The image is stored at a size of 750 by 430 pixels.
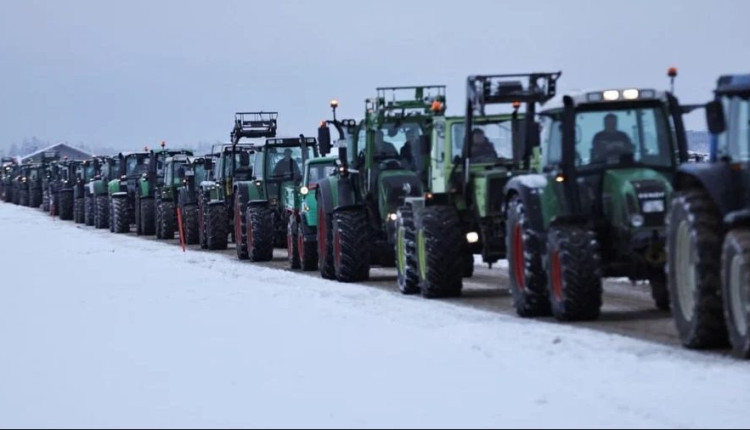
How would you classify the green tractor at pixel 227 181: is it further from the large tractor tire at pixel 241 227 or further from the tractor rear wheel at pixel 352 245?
the tractor rear wheel at pixel 352 245

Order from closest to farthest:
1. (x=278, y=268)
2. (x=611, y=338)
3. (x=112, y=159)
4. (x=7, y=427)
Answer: (x=7, y=427), (x=611, y=338), (x=278, y=268), (x=112, y=159)

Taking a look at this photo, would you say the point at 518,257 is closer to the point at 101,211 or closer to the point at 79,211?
the point at 101,211

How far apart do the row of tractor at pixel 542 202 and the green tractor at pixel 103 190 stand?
2113 cm

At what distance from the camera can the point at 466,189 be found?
20.2 meters

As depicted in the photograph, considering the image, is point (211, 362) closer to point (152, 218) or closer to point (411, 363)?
point (411, 363)

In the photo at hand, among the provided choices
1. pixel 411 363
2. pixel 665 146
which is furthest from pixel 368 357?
pixel 665 146

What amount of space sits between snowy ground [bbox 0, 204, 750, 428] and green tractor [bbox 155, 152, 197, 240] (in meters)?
21.0

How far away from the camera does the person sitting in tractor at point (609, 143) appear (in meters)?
16.6

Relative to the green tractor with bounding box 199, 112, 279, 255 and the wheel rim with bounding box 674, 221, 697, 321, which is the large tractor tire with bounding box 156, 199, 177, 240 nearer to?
the green tractor with bounding box 199, 112, 279, 255

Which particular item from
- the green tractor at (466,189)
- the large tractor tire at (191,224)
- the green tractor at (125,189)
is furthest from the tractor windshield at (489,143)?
the green tractor at (125,189)

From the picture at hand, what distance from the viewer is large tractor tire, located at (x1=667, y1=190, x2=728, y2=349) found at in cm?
1312

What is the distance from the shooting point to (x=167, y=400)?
1148 centimetres

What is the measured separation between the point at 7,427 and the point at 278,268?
58.9ft

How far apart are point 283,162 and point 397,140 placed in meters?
8.48
